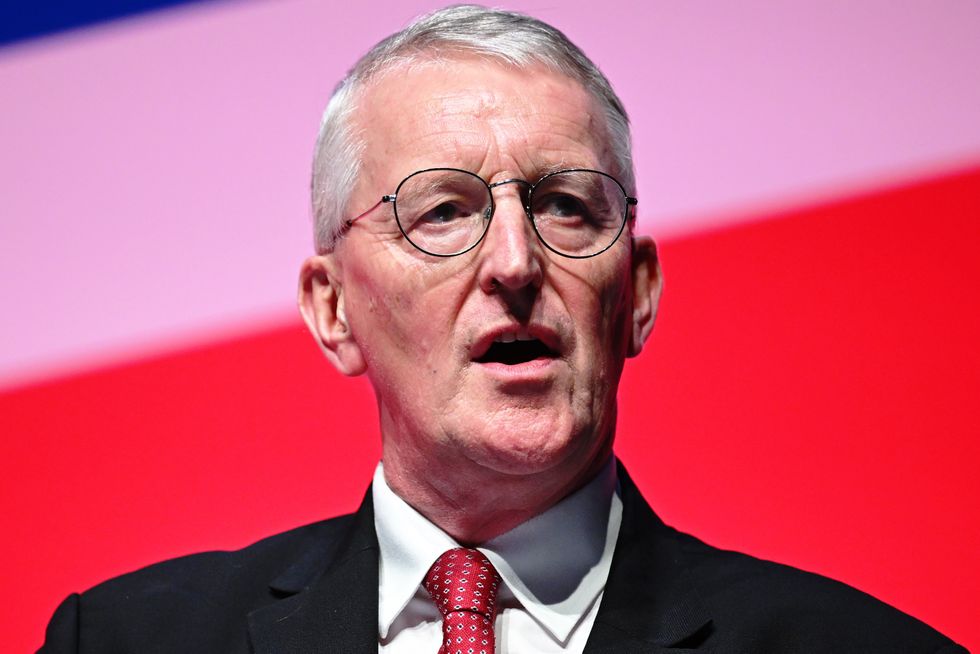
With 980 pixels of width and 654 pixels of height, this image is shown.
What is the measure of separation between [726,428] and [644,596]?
2.60 feet

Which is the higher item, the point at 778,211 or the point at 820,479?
the point at 778,211

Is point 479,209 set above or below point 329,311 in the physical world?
above

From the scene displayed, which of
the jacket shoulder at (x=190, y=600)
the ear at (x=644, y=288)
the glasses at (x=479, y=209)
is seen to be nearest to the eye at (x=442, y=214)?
the glasses at (x=479, y=209)

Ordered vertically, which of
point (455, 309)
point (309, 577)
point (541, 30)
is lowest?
point (309, 577)

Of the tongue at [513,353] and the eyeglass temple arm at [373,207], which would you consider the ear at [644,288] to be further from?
the eyeglass temple arm at [373,207]

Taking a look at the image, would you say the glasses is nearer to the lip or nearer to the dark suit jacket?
the lip

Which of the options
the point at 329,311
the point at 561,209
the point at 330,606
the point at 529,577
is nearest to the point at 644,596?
the point at 529,577

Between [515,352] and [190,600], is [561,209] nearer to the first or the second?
[515,352]

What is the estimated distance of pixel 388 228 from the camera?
2.35 m

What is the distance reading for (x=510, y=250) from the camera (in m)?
2.20

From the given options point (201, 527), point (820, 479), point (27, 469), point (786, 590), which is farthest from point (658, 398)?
point (27, 469)

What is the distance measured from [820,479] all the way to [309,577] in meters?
1.09

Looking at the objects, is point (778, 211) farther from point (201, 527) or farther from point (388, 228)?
point (201, 527)

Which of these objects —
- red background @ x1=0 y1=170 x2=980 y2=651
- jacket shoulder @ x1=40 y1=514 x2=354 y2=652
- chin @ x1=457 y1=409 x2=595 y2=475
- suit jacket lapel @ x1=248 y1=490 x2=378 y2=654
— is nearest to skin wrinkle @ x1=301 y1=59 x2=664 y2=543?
chin @ x1=457 y1=409 x2=595 y2=475
